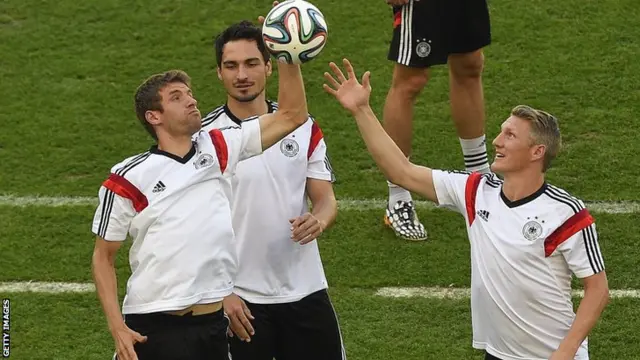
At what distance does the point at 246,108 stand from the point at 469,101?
8.85 feet

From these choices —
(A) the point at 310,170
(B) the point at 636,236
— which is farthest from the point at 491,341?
(B) the point at 636,236

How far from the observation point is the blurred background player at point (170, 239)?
4.60 meters

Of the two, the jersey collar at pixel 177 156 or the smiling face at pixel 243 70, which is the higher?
the smiling face at pixel 243 70

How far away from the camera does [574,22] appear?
1002 centimetres

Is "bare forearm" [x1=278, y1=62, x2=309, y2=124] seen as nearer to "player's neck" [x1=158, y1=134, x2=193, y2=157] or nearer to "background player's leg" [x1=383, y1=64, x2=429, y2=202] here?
"player's neck" [x1=158, y1=134, x2=193, y2=157]

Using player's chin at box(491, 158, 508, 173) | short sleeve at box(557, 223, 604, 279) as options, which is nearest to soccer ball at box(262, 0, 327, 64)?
player's chin at box(491, 158, 508, 173)

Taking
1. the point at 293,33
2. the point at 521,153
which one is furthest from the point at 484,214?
the point at 293,33

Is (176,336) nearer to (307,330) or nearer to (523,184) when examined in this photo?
(307,330)

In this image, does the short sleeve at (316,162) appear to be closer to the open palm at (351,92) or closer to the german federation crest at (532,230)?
the open palm at (351,92)

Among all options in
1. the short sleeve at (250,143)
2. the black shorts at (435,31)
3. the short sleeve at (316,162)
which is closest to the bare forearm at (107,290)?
the short sleeve at (250,143)

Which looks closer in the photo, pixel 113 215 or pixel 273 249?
pixel 113 215

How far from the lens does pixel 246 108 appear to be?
202 inches

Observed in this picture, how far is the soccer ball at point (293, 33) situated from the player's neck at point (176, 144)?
1.75 feet

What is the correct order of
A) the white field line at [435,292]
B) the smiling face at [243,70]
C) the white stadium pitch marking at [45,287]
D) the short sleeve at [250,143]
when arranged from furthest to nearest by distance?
the white stadium pitch marking at [45,287] → the white field line at [435,292] → the smiling face at [243,70] → the short sleeve at [250,143]
